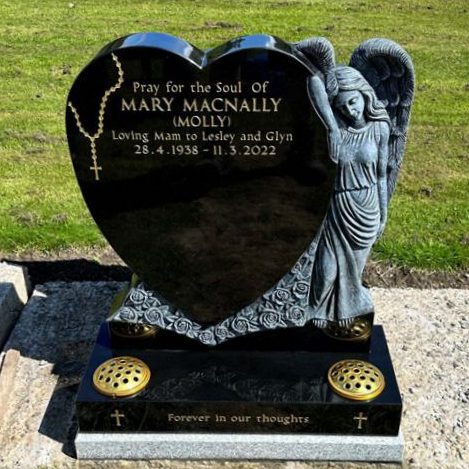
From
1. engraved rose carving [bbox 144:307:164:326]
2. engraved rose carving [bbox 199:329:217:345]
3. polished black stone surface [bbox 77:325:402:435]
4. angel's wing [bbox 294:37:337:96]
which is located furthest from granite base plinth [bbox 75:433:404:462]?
angel's wing [bbox 294:37:337:96]

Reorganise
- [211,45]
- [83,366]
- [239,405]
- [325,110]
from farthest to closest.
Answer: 1. [211,45]
2. [83,366]
3. [239,405]
4. [325,110]

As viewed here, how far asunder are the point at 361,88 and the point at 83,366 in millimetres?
2543

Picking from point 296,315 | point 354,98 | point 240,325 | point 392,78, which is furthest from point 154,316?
point 392,78

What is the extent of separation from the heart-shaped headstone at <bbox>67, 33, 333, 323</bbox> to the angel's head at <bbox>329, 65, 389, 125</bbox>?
0.20 meters

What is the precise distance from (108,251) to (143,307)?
211cm

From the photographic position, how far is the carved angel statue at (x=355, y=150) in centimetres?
363

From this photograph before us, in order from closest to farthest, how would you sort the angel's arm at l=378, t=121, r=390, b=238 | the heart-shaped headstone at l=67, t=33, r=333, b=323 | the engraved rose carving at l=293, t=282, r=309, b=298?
the heart-shaped headstone at l=67, t=33, r=333, b=323
the angel's arm at l=378, t=121, r=390, b=238
the engraved rose carving at l=293, t=282, r=309, b=298

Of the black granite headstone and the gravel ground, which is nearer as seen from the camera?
the black granite headstone

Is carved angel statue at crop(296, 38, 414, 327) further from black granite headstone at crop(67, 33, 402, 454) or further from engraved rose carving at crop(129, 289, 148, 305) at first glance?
engraved rose carving at crop(129, 289, 148, 305)

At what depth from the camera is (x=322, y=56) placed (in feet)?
12.0

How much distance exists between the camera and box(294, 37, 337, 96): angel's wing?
143 inches

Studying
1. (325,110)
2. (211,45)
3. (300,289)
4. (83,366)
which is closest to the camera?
(325,110)

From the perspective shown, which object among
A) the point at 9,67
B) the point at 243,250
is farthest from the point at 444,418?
the point at 9,67

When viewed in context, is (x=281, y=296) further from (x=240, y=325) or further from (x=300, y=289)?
(x=240, y=325)
